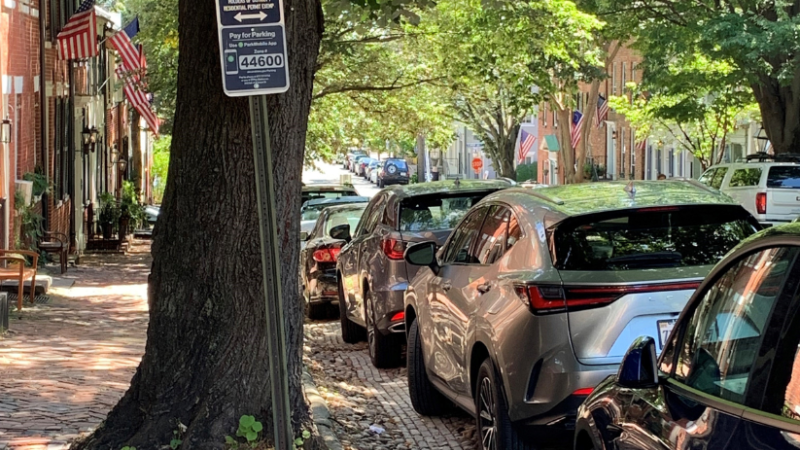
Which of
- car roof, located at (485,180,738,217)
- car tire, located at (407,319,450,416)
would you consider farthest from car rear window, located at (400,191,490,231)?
car roof, located at (485,180,738,217)

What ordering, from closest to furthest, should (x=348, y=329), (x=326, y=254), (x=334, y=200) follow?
(x=348, y=329), (x=326, y=254), (x=334, y=200)

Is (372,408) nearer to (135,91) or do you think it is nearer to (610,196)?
(610,196)

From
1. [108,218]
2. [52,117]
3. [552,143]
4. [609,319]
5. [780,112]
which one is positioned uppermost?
[552,143]

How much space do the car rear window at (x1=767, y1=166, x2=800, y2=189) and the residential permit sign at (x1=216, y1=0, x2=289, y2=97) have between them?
21.5m

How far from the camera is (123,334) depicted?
13.7 metres

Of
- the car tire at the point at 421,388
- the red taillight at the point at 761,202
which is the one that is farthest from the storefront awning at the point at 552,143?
the car tire at the point at 421,388

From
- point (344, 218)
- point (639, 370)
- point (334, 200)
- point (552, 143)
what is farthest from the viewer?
point (552, 143)

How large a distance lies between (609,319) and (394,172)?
62087 millimetres

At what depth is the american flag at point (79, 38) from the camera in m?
23.1

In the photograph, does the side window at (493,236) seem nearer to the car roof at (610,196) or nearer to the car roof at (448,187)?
the car roof at (610,196)

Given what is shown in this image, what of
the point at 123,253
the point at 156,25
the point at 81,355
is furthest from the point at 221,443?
the point at 123,253

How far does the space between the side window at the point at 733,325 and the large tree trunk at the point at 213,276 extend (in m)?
3.01

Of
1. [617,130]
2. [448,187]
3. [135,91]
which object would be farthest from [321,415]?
[617,130]

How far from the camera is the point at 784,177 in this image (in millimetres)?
25297
